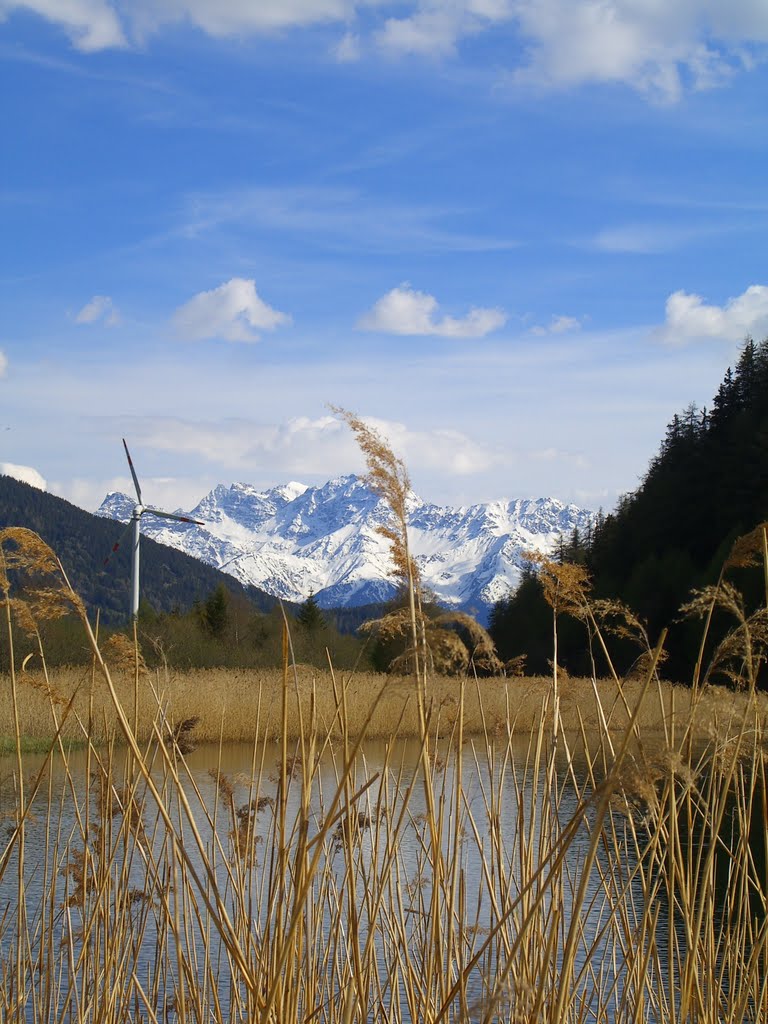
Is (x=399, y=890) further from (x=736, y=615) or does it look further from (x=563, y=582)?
(x=736, y=615)

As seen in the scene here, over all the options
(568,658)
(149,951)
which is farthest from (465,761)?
(568,658)

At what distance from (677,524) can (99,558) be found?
92.5m

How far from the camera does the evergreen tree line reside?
128 feet

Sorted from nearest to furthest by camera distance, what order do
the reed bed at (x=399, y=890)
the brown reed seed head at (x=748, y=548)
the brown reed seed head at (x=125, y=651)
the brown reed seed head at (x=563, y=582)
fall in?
the reed bed at (x=399, y=890) < the brown reed seed head at (x=748, y=548) < the brown reed seed head at (x=125, y=651) < the brown reed seed head at (x=563, y=582)

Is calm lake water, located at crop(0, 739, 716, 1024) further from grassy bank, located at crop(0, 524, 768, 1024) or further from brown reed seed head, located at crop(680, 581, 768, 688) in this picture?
brown reed seed head, located at crop(680, 581, 768, 688)

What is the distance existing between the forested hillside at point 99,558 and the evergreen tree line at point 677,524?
73.5 metres

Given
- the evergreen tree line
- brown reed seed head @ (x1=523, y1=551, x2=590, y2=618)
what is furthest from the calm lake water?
the evergreen tree line

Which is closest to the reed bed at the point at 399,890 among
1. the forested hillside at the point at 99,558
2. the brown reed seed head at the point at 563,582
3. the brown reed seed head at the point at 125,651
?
the brown reed seed head at the point at 125,651

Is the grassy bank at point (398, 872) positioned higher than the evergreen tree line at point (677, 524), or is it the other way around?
the evergreen tree line at point (677, 524)

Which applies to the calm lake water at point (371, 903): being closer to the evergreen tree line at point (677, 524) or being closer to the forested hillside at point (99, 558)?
the evergreen tree line at point (677, 524)

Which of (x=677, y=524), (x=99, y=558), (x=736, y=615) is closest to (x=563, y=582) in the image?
(x=736, y=615)

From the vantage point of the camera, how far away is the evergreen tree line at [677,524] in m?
38.9

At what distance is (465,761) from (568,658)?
1437 inches

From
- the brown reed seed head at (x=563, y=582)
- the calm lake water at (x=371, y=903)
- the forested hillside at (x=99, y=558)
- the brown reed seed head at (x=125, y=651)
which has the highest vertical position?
the forested hillside at (x=99, y=558)
